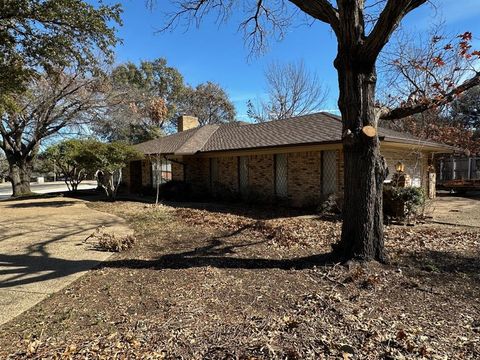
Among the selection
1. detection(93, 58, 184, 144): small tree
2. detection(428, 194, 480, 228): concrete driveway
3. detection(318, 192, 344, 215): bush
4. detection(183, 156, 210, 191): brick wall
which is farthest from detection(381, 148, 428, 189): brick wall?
detection(93, 58, 184, 144): small tree

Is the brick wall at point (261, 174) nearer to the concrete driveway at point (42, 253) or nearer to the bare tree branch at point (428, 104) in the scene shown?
the concrete driveway at point (42, 253)

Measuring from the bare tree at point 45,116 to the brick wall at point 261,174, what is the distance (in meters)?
11.6

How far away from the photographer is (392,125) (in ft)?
79.0

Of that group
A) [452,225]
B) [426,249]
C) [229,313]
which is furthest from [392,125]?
[229,313]

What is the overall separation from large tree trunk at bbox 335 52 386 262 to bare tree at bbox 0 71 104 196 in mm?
18202

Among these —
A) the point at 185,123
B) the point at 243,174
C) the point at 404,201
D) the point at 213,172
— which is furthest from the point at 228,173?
the point at 185,123

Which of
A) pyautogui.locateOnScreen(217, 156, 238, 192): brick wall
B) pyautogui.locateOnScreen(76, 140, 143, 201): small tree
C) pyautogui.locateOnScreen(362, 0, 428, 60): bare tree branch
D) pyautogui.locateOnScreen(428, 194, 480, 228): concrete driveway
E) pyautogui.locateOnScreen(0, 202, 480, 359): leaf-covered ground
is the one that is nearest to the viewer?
pyautogui.locateOnScreen(0, 202, 480, 359): leaf-covered ground

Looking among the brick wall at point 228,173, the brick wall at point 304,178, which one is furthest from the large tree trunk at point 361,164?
the brick wall at point 228,173

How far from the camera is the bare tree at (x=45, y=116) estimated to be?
18.7m

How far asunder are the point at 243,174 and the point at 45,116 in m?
13.1

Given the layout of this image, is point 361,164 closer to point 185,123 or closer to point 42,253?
point 42,253

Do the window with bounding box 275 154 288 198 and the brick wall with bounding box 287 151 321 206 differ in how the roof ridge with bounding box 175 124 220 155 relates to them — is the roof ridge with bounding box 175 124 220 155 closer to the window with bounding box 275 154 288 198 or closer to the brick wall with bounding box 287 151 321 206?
the window with bounding box 275 154 288 198

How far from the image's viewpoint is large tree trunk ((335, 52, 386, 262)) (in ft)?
15.8

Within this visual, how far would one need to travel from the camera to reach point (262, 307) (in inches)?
146
